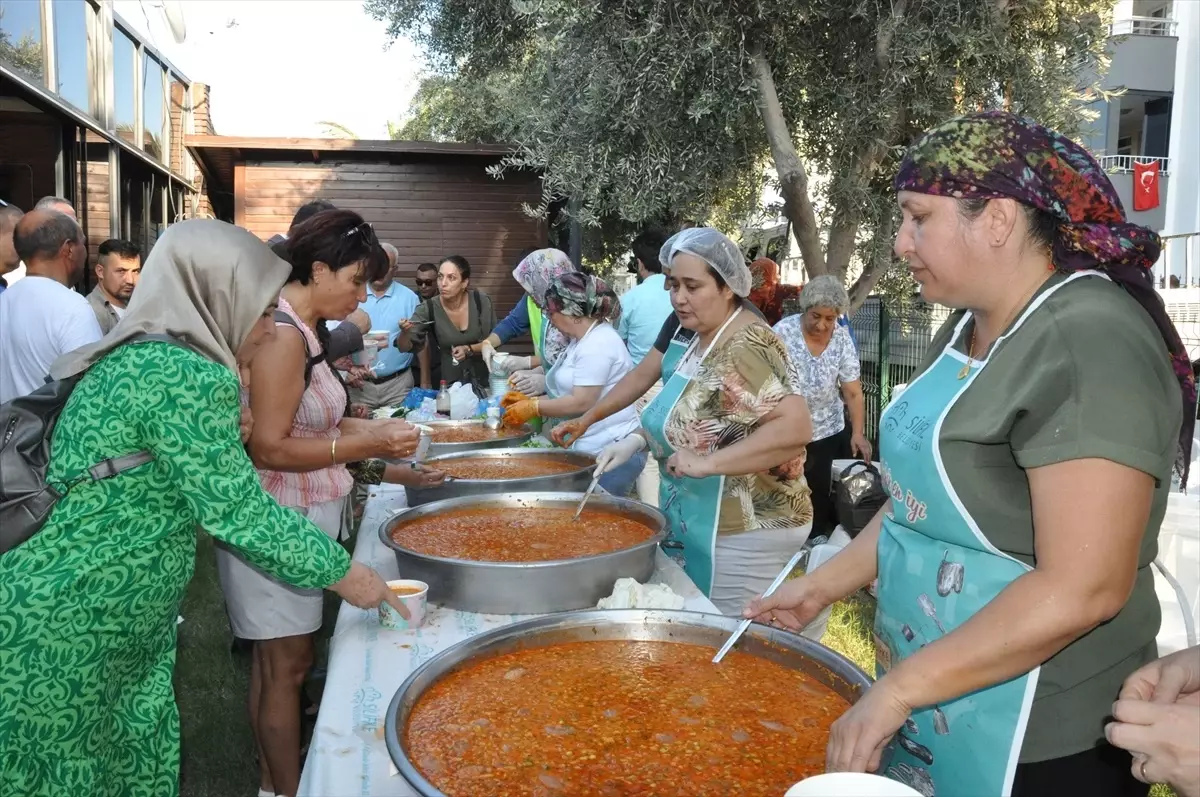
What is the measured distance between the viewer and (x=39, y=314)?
4.04 m

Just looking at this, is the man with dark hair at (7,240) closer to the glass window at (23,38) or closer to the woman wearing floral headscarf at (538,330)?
the glass window at (23,38)

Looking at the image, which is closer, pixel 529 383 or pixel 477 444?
pixel 477 444

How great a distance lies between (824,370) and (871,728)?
4.36 meters

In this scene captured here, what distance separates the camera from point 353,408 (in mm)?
4508

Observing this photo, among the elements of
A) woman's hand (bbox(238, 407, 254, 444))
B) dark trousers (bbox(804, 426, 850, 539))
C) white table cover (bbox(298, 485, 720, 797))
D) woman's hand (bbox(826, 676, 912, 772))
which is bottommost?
dark trousers (bbox(804, 426, 850, 539))

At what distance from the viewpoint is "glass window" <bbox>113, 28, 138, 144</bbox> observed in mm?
9914

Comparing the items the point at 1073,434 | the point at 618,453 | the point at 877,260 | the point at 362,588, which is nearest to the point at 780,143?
the point at 877,260

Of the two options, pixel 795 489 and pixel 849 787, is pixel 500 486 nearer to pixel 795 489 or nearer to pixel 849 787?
pixel 795 489

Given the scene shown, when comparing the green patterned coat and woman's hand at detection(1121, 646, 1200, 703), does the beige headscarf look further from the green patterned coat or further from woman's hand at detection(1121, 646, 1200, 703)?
woman's hand at detection(1121, 646, 1200, 703)

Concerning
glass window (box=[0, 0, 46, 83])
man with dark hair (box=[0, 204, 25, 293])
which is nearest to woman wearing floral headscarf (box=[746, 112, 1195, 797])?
man with dark hair (box=[0, 204, 25, 293])

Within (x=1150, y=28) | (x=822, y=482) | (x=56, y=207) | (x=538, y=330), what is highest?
(x=1150, y=28)

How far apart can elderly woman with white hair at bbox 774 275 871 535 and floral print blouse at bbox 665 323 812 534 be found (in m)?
2.49

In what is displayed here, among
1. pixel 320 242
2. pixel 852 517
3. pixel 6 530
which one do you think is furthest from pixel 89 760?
pixel 852 517

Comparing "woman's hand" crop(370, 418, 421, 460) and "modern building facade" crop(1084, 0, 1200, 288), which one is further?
"modern building facade" crop(1084, 0, 1200, 288)
